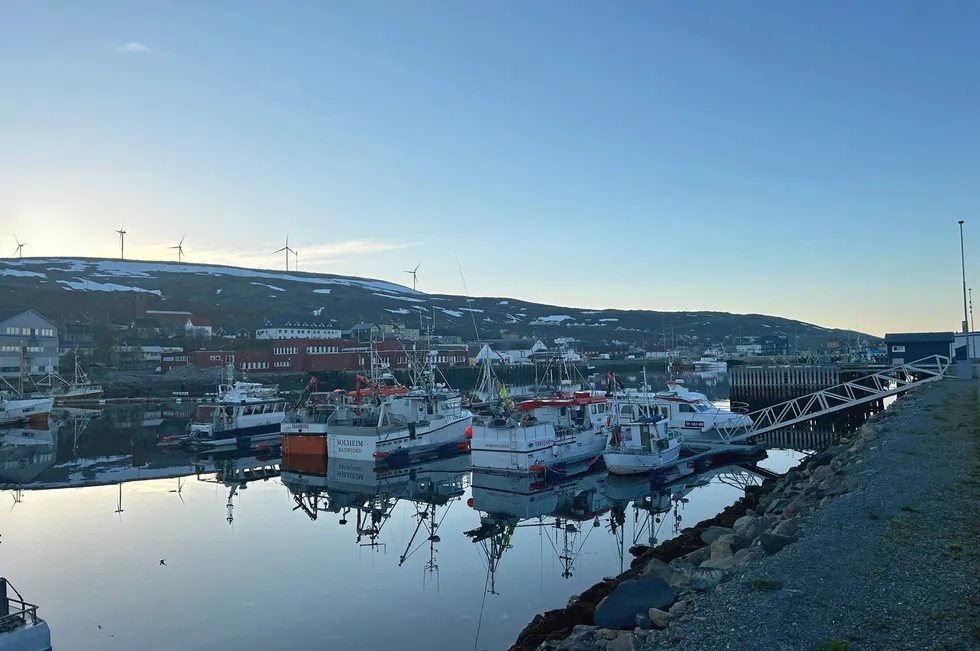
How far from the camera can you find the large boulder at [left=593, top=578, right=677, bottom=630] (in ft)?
28.1

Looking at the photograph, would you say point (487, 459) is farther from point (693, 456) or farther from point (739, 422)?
point (739, 422)

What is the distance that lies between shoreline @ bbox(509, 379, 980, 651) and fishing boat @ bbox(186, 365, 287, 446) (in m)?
25.6

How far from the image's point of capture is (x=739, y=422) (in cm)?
3034

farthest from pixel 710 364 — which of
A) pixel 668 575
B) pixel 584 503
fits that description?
pixel 668 575

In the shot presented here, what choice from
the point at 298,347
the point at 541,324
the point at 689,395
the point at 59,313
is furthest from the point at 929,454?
the point at 541,324

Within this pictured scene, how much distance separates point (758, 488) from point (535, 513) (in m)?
6.72

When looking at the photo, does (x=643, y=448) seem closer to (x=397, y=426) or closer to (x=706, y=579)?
(x=397, y=426)

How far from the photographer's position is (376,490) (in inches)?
976

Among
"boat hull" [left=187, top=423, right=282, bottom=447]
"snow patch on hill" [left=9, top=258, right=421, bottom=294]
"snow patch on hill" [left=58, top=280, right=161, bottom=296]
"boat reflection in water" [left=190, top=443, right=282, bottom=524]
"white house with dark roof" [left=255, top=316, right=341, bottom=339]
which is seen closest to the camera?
"boat reflection in water" [left=190, top=443, right=282, bottom=524]

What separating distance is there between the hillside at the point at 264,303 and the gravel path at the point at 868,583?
114499mm

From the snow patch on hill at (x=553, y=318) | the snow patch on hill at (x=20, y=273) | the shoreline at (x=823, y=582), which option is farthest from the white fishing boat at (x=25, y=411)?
the snow patch on hill at (x=553, y=318)

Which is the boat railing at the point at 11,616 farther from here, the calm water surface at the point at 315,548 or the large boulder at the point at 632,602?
the large boulder at the point at 632,602

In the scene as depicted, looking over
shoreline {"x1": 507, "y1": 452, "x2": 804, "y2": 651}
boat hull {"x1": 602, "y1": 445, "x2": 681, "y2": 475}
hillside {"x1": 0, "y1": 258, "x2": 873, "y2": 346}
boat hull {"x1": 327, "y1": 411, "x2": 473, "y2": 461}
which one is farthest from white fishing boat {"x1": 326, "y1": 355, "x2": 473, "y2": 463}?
hillside {"x1": 0, "y1": 258, "x2": 873, "y2": 346}

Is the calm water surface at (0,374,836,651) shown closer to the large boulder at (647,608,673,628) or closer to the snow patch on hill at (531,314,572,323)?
the large boulder at (647,608,673,628)
